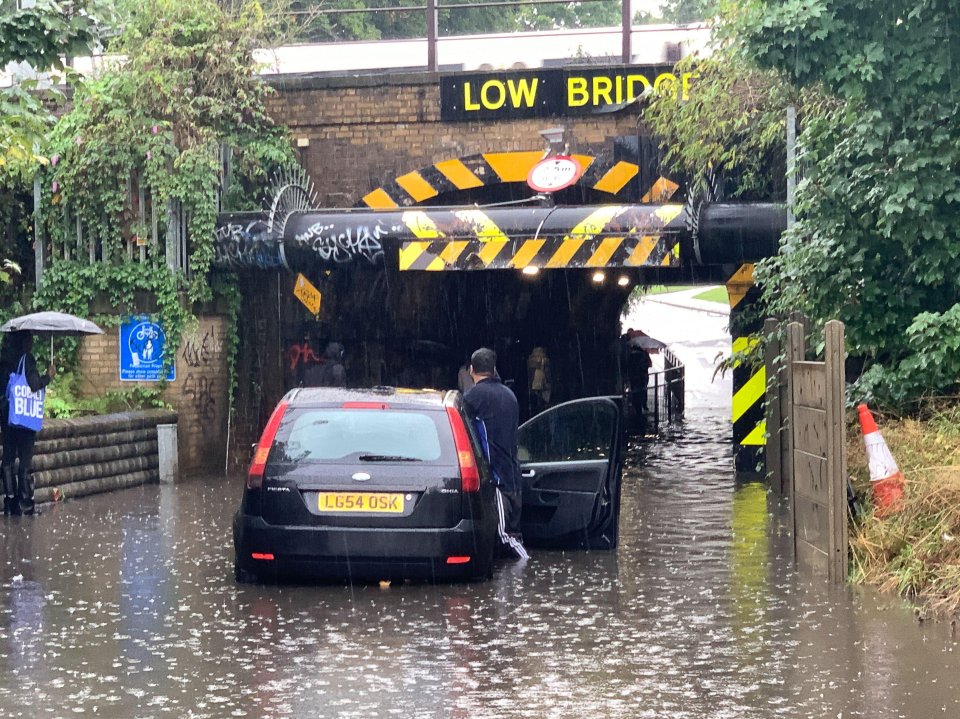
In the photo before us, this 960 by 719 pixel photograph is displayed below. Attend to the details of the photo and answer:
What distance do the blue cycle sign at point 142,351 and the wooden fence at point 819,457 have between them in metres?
10.3

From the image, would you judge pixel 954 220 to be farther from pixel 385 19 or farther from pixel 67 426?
pixel 385 19

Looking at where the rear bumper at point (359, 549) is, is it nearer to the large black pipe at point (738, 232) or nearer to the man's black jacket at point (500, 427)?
the man's black jacket at point (500, 427)

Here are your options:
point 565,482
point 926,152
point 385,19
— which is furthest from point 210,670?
point 385,19

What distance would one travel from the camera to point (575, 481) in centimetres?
1228

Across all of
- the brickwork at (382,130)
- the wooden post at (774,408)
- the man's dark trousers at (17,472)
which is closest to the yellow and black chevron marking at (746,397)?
the wooden post at (774,408)

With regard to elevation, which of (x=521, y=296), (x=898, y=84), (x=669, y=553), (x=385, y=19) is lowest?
(x=669, y=553)

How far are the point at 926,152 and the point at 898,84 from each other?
23.3 inches

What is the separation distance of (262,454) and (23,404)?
5371 millimetres

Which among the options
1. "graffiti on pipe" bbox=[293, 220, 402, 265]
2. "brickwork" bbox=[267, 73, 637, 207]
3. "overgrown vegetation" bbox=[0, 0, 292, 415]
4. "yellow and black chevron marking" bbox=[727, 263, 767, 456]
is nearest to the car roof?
"graffiti on pipe" bbox=[293, 220, 402, 265]

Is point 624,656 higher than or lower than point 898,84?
lower

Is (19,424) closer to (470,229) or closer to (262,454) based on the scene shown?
(262,454)

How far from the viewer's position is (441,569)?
33.9 feet

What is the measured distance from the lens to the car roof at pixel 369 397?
10680mm

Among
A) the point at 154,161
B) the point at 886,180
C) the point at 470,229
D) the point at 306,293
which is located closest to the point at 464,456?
the point at 886,180
